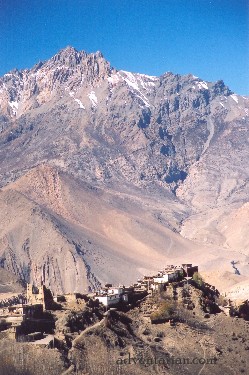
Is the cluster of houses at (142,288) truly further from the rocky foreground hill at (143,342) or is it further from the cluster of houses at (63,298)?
the rocky foreground hill at (143,342)

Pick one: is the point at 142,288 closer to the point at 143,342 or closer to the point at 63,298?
the point at 63,298

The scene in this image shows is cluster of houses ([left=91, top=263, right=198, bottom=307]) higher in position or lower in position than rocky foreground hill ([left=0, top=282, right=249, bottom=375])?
higher

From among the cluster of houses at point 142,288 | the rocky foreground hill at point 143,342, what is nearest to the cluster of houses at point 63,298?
the cluster of houses at point 142,288

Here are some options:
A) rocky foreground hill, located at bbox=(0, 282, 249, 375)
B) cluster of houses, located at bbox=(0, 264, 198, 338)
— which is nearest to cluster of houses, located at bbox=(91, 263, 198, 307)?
cluster of houses, located at bbox=(0, 264, 198, 338)

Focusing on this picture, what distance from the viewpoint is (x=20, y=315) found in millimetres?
63312

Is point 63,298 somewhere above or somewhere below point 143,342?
above

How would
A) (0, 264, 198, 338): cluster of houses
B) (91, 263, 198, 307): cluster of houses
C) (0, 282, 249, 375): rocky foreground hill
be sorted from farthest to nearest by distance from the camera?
(91, 263, 198, 307): cluster of houses, (0, 264, 198, 338): cluster of houses, (0, 282, 249, 375): rocky foreground hill

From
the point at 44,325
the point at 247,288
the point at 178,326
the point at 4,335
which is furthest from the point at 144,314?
the point at 247,288

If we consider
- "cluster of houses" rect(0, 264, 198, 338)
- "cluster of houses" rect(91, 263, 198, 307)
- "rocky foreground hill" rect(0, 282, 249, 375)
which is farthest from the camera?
"cluster of houses" rect(91, 263, 198, 307)

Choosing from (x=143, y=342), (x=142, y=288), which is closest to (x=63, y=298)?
(x=142, y=288)

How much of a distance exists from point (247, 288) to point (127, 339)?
78392 millimetres

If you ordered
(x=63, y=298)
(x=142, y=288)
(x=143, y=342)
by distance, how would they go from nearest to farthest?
(x=143, y=342)
(x=63, y=298)
(x=142, y=288)

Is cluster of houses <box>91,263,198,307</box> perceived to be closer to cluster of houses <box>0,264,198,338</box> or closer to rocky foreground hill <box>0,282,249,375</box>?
cluster of houses <box>0,264,198,338</box>

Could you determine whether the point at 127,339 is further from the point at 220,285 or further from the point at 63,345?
the point at 220,285
